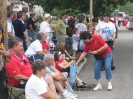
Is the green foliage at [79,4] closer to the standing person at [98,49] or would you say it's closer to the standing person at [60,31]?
the standing person at [60,31]

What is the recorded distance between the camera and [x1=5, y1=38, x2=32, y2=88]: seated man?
7.16m

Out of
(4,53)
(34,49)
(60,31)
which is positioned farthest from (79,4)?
(4,53)

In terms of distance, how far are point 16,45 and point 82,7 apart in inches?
964

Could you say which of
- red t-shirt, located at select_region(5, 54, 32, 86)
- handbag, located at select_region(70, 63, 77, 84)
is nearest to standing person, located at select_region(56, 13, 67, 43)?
handbag, located at select_region(70, 63, 77, 84)

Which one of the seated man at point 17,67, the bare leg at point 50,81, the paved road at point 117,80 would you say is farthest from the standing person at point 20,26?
the seated man at point 17,67

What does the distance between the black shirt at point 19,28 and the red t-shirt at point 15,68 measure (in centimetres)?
463

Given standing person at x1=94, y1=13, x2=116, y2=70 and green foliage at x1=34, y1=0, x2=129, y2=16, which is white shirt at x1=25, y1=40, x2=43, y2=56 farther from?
green foliage at x1=34, y1=0, x2=129, y2=16

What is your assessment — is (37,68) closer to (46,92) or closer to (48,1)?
(46,92)

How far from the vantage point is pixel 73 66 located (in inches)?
383

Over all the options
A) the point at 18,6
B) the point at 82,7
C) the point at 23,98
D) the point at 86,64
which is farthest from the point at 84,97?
the point at 18,6

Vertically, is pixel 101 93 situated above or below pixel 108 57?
below

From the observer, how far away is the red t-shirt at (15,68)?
717 cm

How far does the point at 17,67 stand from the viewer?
23.7 feet

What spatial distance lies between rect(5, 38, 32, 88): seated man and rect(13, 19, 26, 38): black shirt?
A: 451cm
